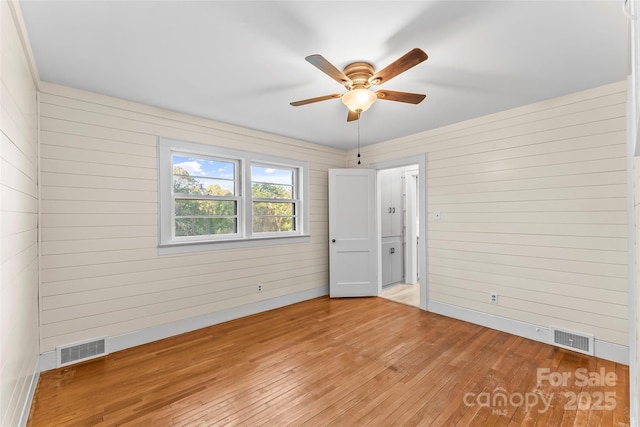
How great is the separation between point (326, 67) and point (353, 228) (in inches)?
124

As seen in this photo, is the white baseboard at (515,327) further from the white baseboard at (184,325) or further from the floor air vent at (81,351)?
the floor air vent at (81,351)

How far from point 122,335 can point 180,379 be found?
39.4 inches

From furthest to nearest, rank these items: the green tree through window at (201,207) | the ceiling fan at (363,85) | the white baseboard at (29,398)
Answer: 1. the green tree through window at (201,207)
2. the ceiling fan at (363,85)
3. the white baseboard at (29,398)

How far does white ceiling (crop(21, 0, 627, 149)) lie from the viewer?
5.44 ft

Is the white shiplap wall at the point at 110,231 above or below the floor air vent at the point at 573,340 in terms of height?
above

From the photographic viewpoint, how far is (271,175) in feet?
14.1

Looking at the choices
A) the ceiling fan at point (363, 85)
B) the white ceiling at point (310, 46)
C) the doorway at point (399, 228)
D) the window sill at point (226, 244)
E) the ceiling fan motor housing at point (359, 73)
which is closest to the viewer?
the white ceiling at point (310, 46)

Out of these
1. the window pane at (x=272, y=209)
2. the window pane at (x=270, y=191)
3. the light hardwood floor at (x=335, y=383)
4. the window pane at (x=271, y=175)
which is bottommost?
the light hardwood floor at (x=335, y=383)

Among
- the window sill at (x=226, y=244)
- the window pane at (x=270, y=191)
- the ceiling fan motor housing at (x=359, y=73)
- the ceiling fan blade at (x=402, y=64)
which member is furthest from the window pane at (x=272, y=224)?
the ceiling fan blade at (x=402, y=64)

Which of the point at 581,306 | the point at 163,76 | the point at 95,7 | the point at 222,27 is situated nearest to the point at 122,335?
the point at 163,76

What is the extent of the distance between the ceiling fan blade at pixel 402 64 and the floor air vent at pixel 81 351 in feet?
11.5

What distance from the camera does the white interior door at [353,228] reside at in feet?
15.3

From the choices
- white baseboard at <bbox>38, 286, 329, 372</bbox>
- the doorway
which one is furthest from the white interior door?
white baseboard at <bbox>38, 286, 329, 372</bbox>

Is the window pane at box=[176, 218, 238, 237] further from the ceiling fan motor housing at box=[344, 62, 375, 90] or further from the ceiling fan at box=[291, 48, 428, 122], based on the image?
the ceiling fan motor housing at box=[344, 62, 375, 90]
